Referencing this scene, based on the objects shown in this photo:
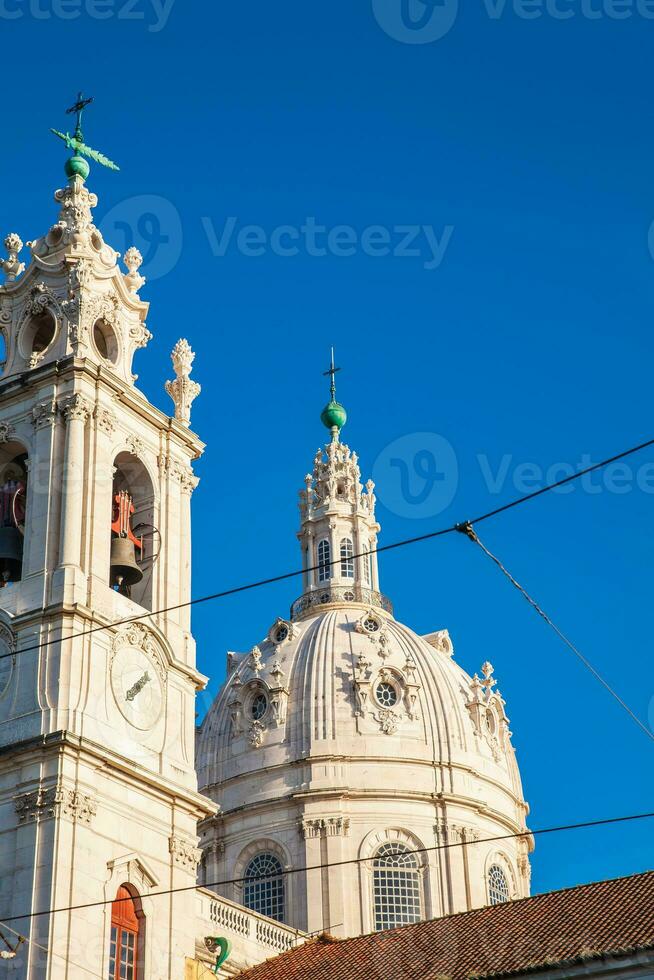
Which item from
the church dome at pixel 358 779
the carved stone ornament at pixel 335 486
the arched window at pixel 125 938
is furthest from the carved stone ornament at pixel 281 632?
the arched window at pixel 125 938

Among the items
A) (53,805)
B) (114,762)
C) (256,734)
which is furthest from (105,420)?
(256,734)

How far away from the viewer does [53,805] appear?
34.0 meters

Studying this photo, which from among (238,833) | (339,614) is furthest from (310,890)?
(339,614)

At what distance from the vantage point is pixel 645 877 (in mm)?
36438

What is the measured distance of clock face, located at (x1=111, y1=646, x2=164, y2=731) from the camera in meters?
36.7

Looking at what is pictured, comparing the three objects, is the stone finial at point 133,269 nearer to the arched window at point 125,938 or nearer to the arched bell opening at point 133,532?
the arched bell opening at point 133,532

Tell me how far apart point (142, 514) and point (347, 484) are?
32.8 meters

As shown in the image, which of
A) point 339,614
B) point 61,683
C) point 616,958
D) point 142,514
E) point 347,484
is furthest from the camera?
point 347,484

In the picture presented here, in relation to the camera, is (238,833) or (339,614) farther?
(339,614)

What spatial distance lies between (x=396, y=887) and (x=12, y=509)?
83.4 feet

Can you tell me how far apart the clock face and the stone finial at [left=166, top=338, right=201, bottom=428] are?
741 cm

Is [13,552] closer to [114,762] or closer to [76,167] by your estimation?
[114,762]

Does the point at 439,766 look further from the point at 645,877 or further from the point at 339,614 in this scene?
the point at 645,877

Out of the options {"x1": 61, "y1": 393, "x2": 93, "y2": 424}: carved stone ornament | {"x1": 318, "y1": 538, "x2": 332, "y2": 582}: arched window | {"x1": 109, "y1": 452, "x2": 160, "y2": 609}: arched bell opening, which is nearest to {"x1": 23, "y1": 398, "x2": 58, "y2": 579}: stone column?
{"x1": 61, "y1": 393, "x2": 93, "y2": 424}: carved stone ornament
